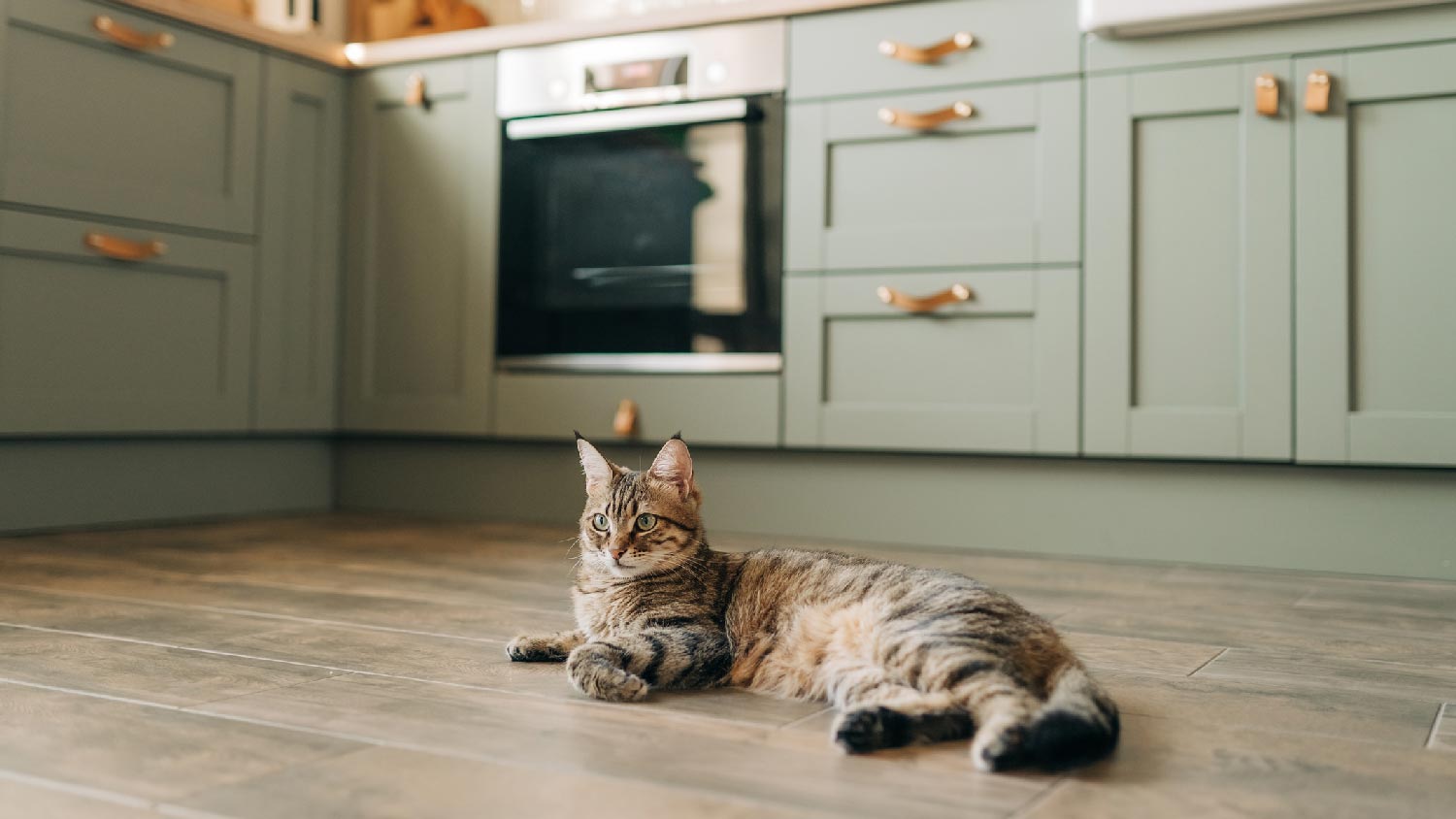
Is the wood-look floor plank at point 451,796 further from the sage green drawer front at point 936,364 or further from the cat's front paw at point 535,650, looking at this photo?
the sage green drawer front at point 936,364

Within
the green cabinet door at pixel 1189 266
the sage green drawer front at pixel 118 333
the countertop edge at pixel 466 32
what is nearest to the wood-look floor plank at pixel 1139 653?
the green cabinet door at pixel 1189 266

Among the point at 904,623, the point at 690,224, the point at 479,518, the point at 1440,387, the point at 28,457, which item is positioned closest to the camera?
the point at 904,623

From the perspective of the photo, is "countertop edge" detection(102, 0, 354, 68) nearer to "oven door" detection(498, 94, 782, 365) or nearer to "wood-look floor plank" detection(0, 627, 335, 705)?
"oven door" detection(498, 94, 782, 365)

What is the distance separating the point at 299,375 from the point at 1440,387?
273 centimetres

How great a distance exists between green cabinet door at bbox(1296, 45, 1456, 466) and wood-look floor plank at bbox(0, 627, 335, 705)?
2.01 metres

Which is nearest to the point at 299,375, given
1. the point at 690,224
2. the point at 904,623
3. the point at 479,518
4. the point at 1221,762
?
the point at 479,518

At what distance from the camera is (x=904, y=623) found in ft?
4.50

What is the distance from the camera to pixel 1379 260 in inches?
102

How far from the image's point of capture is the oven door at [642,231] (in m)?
3.15

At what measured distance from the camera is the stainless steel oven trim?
316 centimetres

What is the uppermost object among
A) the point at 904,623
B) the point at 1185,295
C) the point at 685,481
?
the point at 1185,295

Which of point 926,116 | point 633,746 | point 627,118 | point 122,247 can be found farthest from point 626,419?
point 633,746

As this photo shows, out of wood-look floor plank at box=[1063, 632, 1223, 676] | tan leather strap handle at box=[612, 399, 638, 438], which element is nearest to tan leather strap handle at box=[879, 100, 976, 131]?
tan leather strap handle at box=[612, 399, 638, 438]

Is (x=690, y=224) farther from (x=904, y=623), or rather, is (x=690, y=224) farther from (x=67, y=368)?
(x=904, y=623)
